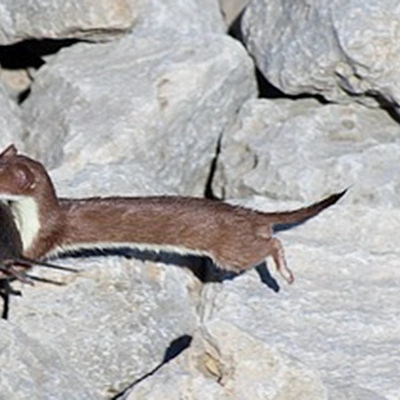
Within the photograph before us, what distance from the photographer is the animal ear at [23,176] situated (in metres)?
3.66

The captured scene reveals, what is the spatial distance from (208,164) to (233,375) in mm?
1377

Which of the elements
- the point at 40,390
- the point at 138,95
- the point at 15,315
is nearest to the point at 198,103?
the point at 138,95

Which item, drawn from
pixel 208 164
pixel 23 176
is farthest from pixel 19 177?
pixel 208 164

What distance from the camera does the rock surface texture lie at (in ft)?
11.9

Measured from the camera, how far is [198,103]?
4.47m

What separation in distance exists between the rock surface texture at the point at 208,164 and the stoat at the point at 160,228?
0.07 meters

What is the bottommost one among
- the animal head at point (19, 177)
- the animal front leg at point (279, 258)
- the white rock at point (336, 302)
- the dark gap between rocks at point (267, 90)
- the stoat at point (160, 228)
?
the dark gap between rocks at point (267, 90)

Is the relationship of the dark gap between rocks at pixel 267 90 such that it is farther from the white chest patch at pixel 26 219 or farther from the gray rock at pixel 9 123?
the white chest patch at pixel 26 219

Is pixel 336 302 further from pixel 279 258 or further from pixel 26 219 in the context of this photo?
pixel 26 219

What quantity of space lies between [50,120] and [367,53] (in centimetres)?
80

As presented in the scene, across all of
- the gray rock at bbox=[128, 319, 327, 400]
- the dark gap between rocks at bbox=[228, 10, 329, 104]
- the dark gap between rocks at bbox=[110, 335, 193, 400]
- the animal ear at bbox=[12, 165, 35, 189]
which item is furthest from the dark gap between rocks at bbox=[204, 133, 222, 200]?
the gray rock at bbox=[128, 319, 327, 400]

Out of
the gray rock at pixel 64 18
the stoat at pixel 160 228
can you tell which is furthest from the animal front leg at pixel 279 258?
the gray rock at pixel 64 18

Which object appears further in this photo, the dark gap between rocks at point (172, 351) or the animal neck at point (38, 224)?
the animal neck at point (38, 224)

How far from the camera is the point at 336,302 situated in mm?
3834
